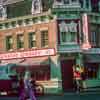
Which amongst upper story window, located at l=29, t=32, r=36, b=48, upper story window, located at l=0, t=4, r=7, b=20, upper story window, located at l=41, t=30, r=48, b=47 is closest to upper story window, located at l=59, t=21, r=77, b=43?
upper story window, located at l=41, t=30, r=48, b=47

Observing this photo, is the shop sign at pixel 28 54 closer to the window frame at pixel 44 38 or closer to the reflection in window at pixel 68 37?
the window frame at pixel 44 38

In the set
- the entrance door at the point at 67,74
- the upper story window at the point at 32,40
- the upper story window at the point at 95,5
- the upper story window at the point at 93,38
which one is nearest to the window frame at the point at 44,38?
the upper story window at the point at 32,40

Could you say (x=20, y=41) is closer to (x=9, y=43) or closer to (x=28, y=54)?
(x=9, y=43)

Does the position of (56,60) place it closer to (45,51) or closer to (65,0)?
(45,51)

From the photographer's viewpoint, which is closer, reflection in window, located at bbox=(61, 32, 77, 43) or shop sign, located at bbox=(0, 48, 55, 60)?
shop sign, located at bbox=(0, 48, 55, 60)

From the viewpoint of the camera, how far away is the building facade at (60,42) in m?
39.3

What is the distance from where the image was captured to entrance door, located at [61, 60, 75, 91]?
39.7 m

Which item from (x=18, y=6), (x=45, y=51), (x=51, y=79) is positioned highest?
(x=18, y=6)

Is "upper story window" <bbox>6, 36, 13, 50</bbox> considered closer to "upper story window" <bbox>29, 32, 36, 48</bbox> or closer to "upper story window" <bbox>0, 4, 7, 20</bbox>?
"upper story window" <bbox>0, 4, 7, 20</bbox>

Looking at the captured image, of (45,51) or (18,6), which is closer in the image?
(45,51)

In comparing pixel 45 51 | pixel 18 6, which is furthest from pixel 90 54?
pixel 18 6

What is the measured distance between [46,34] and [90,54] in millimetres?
4620

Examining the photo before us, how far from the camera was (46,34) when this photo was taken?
133ft

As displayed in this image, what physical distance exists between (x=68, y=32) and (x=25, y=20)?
492cm
